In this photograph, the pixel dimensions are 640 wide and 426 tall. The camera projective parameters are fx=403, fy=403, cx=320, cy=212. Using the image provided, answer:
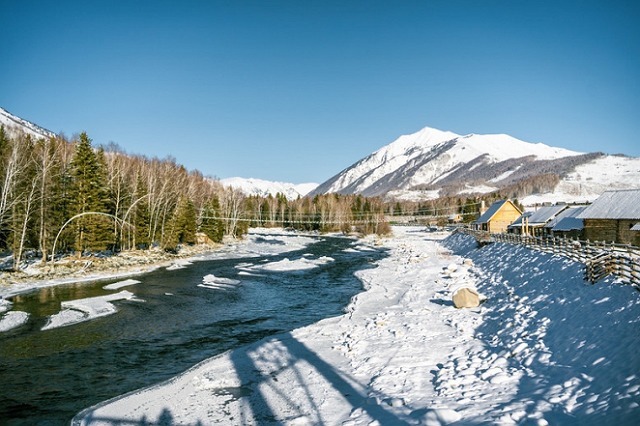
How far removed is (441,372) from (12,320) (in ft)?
72.0

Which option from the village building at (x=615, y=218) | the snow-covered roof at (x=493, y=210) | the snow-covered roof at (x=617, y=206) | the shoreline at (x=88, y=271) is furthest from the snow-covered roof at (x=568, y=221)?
the shoreline at (x=88, y=271)

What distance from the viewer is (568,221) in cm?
5041

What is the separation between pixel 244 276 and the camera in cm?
3891

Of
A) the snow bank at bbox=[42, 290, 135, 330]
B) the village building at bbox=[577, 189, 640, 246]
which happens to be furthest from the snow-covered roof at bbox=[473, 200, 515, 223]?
the snow bank at bbox=[42, 290, 135, 330]

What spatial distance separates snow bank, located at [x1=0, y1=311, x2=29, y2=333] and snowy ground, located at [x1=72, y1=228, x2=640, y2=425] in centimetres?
1250

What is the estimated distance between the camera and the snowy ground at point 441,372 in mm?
9375

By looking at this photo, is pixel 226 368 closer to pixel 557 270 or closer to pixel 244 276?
pixel 557 270

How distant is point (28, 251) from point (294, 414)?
4838 cm

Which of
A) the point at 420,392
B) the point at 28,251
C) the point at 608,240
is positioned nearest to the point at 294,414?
the point at 420,392

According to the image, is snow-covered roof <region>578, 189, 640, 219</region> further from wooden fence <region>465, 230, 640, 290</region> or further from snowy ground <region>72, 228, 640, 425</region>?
snowy ground <region>72, 228, 640, 425</region>

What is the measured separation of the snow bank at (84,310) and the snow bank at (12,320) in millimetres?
1310

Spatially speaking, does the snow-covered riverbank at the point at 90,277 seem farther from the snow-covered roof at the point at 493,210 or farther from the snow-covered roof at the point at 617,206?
the snow-covered roof at the point at 493,210

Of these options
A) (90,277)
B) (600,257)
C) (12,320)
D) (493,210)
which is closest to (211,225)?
(90,277)

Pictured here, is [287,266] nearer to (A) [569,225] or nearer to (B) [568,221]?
(A) [569,225]
